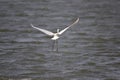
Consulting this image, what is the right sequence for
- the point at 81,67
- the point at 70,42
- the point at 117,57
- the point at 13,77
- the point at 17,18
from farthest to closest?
the point at 17,18 < the point at 70,42 < the point at 117,57 < the point at 81,67 < the point at 13,77

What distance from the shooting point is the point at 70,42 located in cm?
2433

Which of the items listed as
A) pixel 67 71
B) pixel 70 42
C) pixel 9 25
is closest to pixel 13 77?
pixel 67 71

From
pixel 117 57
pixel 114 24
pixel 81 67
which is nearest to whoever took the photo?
pixel 81 67

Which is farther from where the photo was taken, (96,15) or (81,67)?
(96,15)

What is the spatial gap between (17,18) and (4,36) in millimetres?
4234

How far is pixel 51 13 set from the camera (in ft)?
101

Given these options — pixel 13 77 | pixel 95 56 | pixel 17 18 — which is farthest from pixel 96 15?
pixel 13 77

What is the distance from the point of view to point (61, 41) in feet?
81.6

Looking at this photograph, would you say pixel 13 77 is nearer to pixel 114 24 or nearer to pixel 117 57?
pixel 117 57

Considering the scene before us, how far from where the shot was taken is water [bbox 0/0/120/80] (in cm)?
1894

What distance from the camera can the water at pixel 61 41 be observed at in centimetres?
1894

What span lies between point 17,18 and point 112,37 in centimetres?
677

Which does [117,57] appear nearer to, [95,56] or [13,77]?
[95,56]

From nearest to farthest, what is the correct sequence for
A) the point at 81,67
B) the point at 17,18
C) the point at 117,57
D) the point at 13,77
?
the point at 13,77, the point at 81,67, the point at 117,57, the point at 17,18
